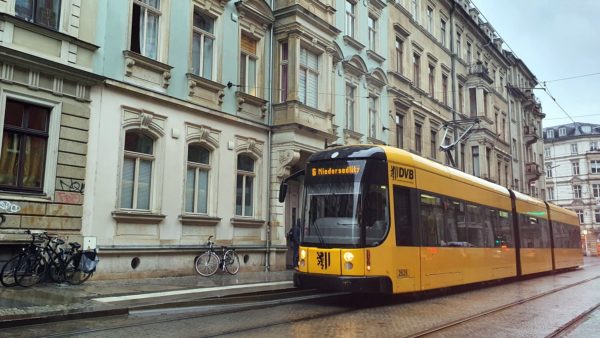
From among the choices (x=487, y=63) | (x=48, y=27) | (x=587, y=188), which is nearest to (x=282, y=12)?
(x=48, y=27)

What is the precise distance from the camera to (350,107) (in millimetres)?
22719

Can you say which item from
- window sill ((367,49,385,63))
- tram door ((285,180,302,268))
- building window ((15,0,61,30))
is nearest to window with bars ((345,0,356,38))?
window sill ((367,49,385,63))

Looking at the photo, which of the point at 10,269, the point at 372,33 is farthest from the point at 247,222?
the point at 372,33

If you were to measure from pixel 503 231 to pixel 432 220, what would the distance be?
5598mm

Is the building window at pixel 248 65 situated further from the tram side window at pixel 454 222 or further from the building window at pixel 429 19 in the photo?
the building window at pixel 429 19

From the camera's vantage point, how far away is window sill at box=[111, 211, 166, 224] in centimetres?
1278

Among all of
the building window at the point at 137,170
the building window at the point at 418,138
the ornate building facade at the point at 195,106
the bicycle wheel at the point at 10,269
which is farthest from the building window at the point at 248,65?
the building window at the point at 418,138

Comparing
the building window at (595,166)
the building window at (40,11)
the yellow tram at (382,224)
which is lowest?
the yellow tram at (382,224)

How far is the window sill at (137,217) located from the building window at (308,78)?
7115mm

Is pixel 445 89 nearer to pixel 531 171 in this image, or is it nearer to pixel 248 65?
pixel 531 171

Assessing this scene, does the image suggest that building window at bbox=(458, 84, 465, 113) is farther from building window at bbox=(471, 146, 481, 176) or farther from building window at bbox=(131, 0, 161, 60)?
building window at bbox=(131, 0, 161, 60)

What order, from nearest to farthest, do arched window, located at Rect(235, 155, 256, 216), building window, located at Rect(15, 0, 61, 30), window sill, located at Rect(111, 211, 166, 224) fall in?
building window, located at Rect(15, 0, 61, 30)
window sill, located at Rect(111, 211, 166, 224)
arched window, located at Rect(235, 155, 256, 216)

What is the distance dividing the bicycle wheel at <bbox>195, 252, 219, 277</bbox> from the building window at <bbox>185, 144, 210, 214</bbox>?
1.37 metres

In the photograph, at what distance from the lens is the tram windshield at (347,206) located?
1027cm
